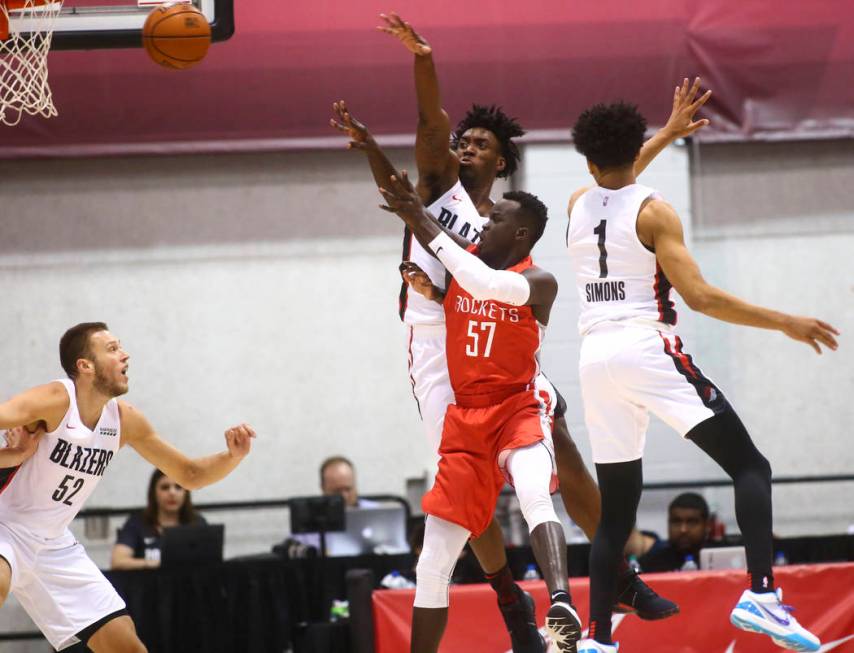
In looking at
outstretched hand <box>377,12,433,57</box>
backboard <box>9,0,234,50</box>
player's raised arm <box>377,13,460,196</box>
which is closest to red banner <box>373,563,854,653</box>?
player's raised arm <box>377,13,460,196</box>

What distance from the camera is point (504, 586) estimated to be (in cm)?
511

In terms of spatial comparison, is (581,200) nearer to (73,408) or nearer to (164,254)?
(73,408)

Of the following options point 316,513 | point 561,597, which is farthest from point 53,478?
point 316,513

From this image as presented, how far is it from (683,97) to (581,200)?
35.6 inches

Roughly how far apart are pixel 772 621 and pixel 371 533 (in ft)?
14.0

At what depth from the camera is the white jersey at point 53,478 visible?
5.54 metres

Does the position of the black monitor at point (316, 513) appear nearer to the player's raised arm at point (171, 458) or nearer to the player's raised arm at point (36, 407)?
the player's raised arm at point (171, 458)

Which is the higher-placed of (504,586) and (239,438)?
(239,438)

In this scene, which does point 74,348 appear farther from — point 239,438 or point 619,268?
point 619,268

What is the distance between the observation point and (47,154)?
33.2 feet

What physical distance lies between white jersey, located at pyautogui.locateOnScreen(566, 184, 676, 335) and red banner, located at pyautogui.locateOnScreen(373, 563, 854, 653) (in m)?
1.65

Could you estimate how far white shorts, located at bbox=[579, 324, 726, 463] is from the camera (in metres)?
4.78

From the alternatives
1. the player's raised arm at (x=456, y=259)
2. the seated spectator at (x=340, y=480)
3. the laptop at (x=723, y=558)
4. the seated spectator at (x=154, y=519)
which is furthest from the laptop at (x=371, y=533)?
the player's raised arm at (x=456, y=259)

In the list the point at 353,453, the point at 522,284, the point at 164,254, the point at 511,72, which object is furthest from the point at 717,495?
the point at 522,284
